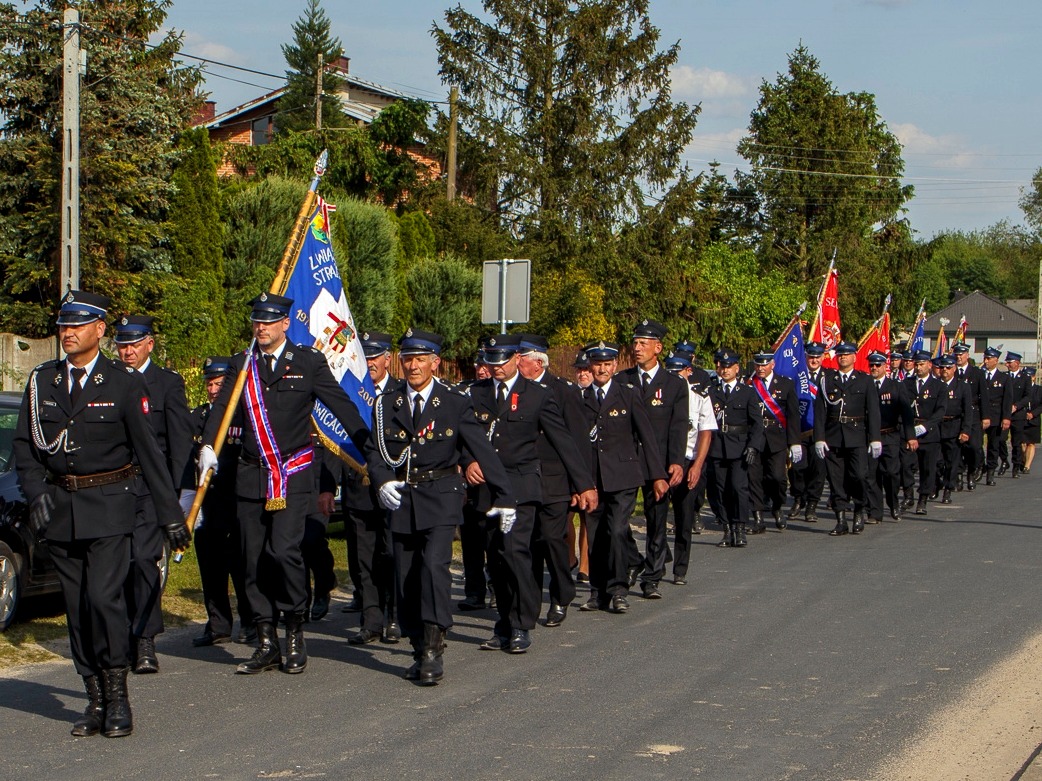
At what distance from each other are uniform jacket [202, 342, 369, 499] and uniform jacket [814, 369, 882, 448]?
9.17 m

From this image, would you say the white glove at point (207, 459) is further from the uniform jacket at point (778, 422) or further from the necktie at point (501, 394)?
the uniform jacket at point (778, 422)

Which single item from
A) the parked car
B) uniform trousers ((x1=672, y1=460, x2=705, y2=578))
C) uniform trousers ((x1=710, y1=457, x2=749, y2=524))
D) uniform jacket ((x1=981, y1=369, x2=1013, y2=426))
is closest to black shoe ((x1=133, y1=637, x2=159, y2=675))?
the parked car

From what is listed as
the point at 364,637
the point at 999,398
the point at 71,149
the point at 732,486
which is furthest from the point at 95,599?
the point at 999,398

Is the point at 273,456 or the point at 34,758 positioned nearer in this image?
the point at 34,758

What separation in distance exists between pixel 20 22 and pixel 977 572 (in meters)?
22.3

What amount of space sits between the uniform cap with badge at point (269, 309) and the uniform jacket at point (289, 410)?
0.21 meters

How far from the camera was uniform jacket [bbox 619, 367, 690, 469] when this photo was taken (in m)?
11.0

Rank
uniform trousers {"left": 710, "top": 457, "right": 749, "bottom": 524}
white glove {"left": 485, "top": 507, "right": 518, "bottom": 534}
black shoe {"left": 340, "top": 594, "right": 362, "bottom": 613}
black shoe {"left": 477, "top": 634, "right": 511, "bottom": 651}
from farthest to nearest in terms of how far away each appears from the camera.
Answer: uniform trousers {"left": 710, "top": 457, "right": 749, "bottom": 524} → black shoe {"left": 340, "top": 594, "right": 362, "bottom": 613} → black shoe {"left": 477, "top": 634, "right": 511, "bottom": 651} → white glove {"left": 485, "top": 507, "right": 518, "bottom": 534}

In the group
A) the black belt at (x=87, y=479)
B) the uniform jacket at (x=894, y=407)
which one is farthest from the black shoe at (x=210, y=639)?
the uniform jacket at (x=894, y=407)

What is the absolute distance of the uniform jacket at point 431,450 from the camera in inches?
308

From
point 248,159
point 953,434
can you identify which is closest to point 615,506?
point 953,434

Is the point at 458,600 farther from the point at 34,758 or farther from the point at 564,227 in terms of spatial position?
the point at 564,227

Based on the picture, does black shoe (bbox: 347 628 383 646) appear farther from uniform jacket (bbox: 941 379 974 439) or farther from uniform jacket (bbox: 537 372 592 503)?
uniform jacket (bbox: 941 379 974 439)

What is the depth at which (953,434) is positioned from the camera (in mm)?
20172
